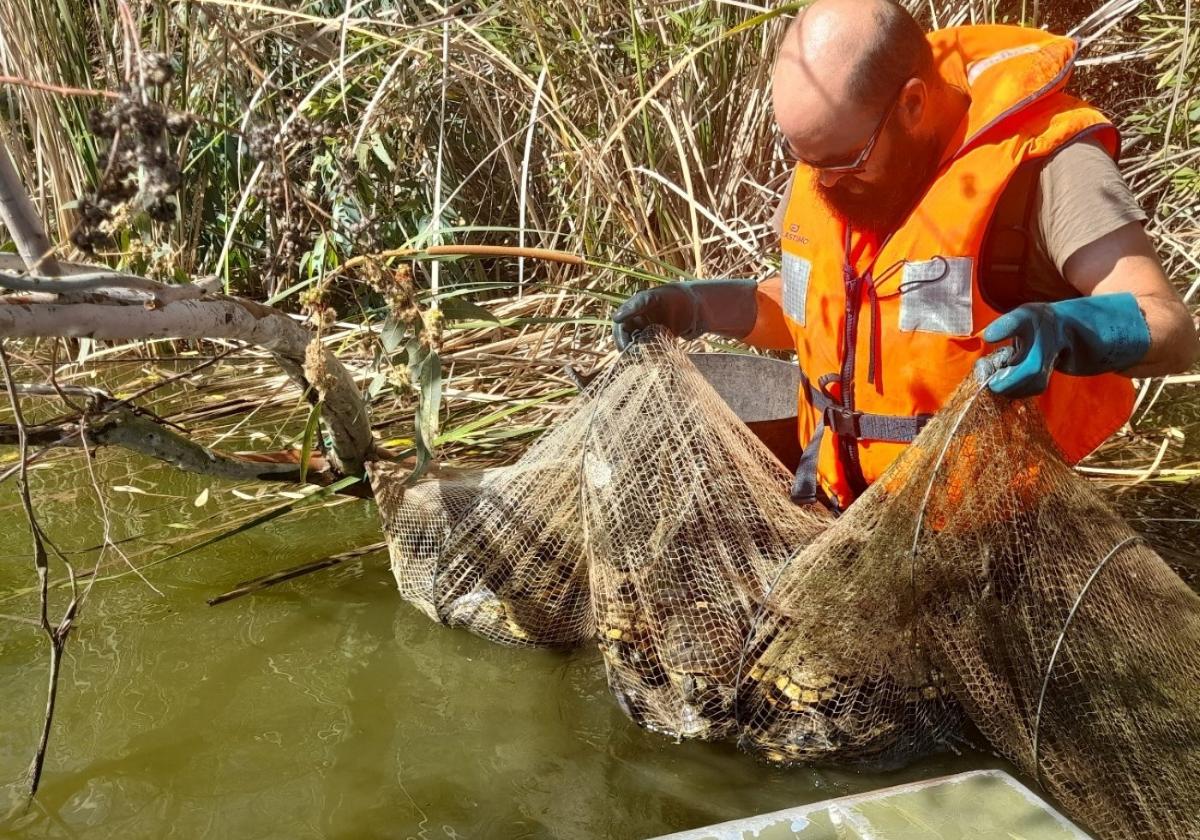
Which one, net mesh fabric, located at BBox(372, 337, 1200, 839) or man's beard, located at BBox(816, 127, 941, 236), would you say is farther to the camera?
man's beard, located at BBox(816, 127, 941, 236)

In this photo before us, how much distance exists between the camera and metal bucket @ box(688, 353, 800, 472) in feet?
10.3

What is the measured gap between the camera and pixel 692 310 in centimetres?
267

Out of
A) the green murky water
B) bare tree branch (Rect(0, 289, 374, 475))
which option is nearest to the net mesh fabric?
the green murky water

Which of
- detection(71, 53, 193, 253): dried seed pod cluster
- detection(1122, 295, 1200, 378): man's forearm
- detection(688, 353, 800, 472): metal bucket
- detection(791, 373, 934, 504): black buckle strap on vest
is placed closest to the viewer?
detection(71, 53, 193, 253): dried seed pod cluster

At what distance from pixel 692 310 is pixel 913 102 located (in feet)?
2.45

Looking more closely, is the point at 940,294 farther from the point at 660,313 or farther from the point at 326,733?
the point at 326,733

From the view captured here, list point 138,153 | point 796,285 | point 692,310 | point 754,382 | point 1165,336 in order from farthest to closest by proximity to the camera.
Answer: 1. point 754,382
2. point 692,310
3. point 796,285
4. point 1165,336
5. point 138,153

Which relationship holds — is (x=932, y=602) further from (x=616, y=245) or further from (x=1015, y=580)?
(x=616, y=245)

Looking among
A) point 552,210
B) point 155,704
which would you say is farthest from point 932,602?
point 552,210

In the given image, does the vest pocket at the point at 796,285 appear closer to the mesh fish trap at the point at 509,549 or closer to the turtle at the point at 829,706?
the mesh fish trap at the point at 509,549

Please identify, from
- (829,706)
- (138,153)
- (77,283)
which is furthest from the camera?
(829,706)

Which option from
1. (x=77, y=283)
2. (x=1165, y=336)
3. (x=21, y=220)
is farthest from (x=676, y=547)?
(x=21, y=220)

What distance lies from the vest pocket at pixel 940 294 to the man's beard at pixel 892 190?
5.4 inches

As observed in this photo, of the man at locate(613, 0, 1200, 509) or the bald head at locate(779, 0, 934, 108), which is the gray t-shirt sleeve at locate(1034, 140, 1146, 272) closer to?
the man at locate(613, 0, 1200, 509)
